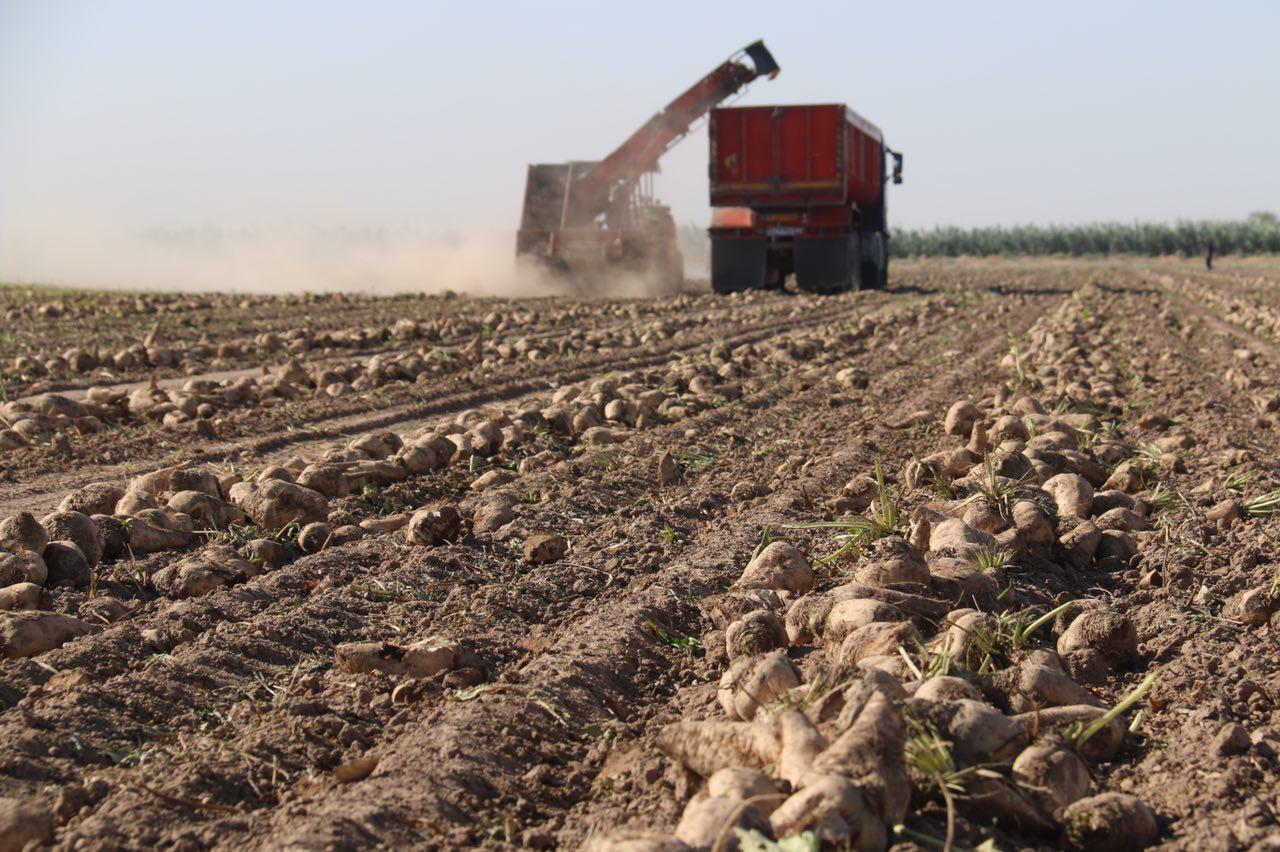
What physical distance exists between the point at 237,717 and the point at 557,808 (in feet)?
3.11

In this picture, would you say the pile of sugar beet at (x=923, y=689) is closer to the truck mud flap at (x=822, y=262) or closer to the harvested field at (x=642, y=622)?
the harvested field at (x=642, y=622)

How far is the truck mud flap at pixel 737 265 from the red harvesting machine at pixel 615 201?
141cm

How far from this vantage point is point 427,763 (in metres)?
2.76

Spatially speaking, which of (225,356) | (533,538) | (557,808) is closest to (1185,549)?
(533,538)

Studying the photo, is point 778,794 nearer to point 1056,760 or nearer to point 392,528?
point 1056,760

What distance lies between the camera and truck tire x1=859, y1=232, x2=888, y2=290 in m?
23.2

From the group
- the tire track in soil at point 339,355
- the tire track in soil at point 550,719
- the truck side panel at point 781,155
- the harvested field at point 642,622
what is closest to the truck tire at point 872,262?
the truck side panel at point 781,155

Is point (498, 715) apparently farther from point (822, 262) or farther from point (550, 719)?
point (822, 262)

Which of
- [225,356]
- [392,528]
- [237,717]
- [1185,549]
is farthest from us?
[225,356]

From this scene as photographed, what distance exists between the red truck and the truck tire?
1370mm

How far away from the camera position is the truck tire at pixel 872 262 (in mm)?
23250

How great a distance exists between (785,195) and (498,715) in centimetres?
1792

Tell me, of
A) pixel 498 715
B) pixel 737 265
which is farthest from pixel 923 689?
pixel 737 265

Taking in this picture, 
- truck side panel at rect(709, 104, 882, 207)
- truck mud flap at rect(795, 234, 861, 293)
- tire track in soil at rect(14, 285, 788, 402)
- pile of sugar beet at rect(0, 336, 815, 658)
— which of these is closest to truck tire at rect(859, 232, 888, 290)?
truck mud flap at rect(795, 234, 861, 293)
